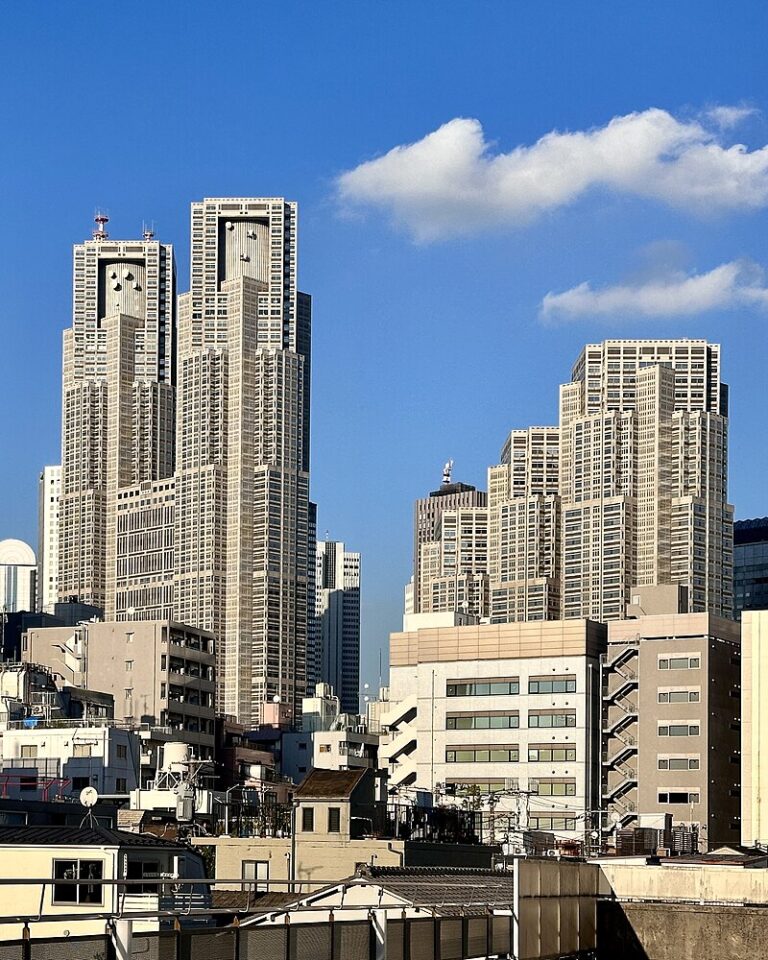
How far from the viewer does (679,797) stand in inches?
5605

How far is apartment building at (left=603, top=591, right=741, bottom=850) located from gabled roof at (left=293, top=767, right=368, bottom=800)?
2419 inches

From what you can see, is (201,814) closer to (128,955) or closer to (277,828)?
(277,828)

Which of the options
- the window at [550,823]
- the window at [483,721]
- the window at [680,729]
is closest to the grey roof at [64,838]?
the window at [550,823]

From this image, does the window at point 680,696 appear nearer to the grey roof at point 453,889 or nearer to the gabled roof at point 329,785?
the gabled roof at point 329,785

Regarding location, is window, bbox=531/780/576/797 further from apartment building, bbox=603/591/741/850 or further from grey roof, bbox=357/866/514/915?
grey roof, bbox=357/866/514/915

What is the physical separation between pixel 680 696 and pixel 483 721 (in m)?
16.6

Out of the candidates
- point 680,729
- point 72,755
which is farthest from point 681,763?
point 72,755

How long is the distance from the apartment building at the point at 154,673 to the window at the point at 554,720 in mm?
36338

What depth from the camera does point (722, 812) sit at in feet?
472

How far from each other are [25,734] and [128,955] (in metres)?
117

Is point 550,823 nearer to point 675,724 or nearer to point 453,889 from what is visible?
point 675,724

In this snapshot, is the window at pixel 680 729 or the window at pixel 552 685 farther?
the window at pixel 552 685

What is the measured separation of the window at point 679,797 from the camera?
5591 inches

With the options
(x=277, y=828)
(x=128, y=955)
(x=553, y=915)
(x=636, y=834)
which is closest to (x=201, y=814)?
(x=277, y=828)
